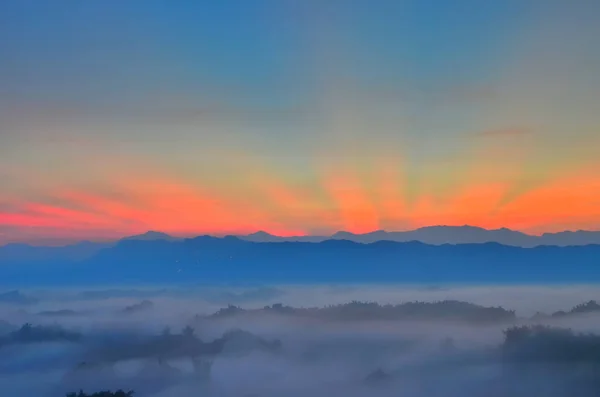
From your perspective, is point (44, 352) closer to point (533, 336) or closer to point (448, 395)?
point (448, 395)

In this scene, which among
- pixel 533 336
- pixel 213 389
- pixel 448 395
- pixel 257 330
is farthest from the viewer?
pixel 257 330

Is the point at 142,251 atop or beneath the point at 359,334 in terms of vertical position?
atop

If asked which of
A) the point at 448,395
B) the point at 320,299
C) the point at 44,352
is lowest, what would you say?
the point at 448,395

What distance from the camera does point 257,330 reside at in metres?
19.3

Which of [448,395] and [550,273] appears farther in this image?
[550,273]

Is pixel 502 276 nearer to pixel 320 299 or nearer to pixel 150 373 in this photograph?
pixel 320 299

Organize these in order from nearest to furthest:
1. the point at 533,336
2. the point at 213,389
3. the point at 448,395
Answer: the point at 448,395 → the point at 213,389 → the point at 533,336

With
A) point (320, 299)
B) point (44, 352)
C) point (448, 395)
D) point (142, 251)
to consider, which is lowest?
point (448, 395)

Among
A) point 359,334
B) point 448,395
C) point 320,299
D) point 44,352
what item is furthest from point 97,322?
point 448,395

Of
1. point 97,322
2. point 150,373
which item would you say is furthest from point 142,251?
point 150,373

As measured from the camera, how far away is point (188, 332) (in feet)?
65.4

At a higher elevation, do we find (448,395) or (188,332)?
(188,332)

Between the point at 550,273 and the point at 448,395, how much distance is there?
5791mm

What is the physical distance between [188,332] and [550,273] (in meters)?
12.1
